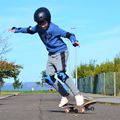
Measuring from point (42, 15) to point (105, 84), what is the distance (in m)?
35.4

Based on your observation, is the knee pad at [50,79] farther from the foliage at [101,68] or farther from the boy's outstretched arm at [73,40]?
the foliage at [101,68]

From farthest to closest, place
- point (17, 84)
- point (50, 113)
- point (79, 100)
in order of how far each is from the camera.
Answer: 1. point (17, 84)
2. point (50, 113)
3. point (79, 100)

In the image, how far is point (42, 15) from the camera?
1097cm

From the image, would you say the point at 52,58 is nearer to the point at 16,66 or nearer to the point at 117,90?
the point at 117,90

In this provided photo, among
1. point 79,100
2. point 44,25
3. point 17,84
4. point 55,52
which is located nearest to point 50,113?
point 79,100

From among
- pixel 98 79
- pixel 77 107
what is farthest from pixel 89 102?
pixel 98 79

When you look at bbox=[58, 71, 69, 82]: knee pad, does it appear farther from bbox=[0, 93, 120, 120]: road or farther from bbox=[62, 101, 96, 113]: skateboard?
bbox=[0, 93, 120, 120]: road

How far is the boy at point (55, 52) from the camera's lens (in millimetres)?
11133

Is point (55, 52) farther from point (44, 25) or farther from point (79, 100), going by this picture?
point (79, 100)

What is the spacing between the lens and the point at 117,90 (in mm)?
41156

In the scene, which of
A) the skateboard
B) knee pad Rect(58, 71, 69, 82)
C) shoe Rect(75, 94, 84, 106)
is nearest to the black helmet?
knee pad Rect(58, 71, 69, 82)

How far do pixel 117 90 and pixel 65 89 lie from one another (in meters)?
30.2

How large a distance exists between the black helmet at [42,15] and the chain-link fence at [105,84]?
98.8 feet

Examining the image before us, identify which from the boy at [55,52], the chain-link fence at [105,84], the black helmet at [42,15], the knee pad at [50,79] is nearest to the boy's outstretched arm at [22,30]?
the boy at [55,52]
